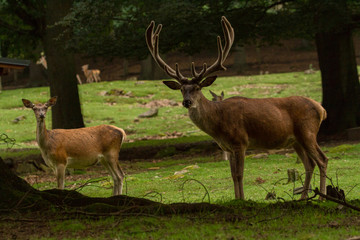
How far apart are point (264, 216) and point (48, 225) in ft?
7.33

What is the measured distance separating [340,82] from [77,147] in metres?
→ 9.28

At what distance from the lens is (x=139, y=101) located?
3148 centimetres

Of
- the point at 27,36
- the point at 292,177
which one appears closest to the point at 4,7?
the point at 27,36

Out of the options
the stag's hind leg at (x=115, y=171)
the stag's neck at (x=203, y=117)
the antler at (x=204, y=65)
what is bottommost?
the stag's hind leg at (x=115, y=171)

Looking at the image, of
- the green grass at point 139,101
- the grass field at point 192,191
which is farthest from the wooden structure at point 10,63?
the green grass at point 139,101

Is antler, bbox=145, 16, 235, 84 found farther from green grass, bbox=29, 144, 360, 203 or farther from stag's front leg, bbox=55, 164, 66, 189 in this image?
stag's front leg, bbox=55, 164, 66, 189

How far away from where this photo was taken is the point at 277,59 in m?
45.8

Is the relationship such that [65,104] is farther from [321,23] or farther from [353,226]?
[353,226]

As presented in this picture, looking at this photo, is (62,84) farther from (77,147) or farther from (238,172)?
(238,172)

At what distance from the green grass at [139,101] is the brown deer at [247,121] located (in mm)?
12582

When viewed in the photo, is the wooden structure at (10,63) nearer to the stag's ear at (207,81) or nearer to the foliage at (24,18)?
the foliage at (24,18)

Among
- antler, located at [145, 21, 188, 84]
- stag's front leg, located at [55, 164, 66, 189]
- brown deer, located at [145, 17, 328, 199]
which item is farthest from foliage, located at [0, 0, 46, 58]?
brown deer, located at [145, 17, 328, 199]

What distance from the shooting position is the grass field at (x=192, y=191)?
6.23m

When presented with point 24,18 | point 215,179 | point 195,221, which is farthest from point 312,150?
point 24,18
